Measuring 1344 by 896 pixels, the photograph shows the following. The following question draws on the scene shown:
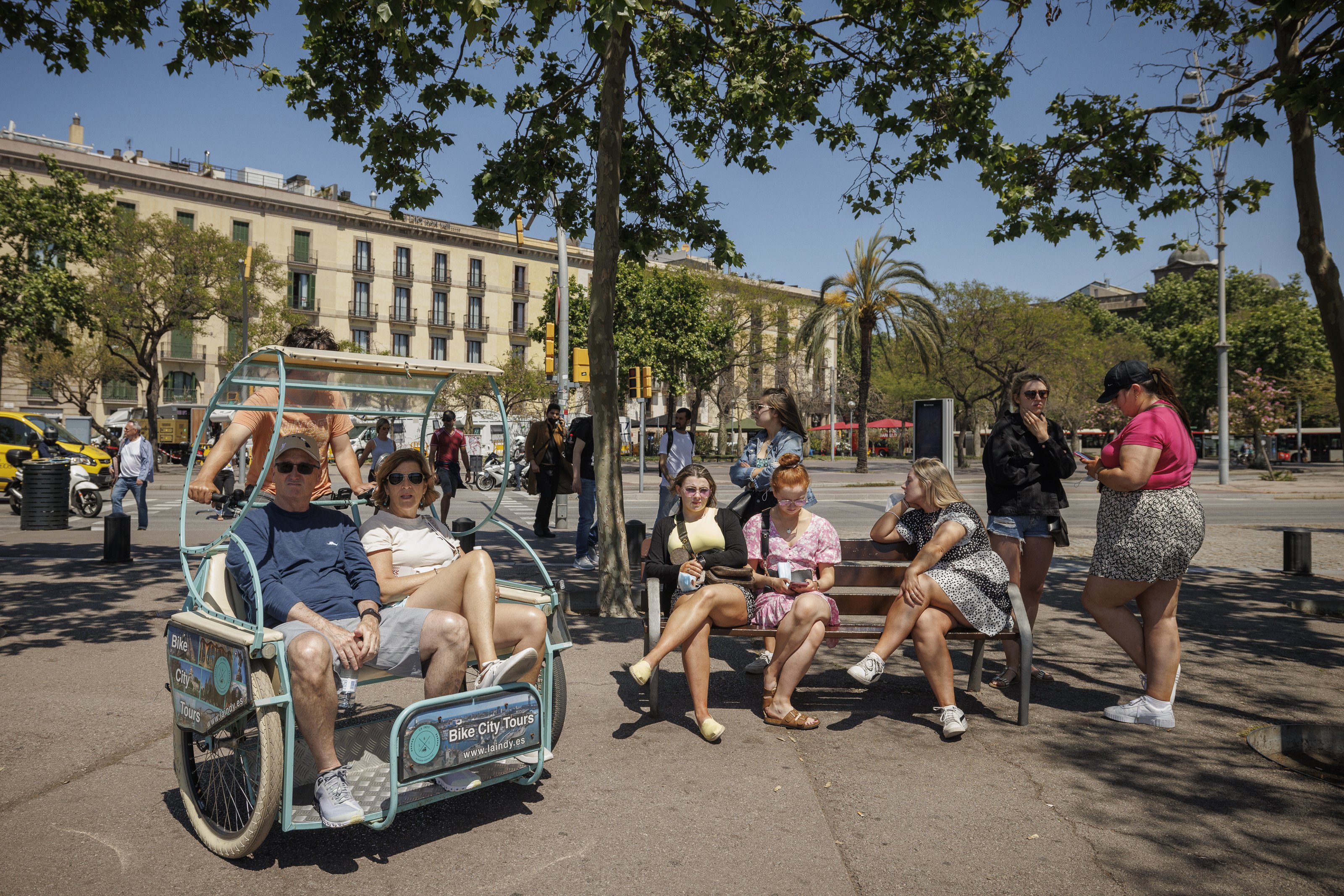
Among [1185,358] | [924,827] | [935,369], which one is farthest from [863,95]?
[1185,358]

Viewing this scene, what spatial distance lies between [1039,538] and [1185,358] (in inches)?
2170

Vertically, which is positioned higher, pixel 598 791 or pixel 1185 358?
pixel 1185 358

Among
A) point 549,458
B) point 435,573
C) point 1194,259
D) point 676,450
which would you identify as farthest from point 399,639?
point 1194,259

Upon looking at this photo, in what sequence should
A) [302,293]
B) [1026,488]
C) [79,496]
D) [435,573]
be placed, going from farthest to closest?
1. [302,293]
2. [79,496]
3. [1026,488]
4. [435,573]

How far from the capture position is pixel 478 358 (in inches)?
2650

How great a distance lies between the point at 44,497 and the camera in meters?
14.1

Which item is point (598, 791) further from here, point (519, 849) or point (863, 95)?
point (863, 95)

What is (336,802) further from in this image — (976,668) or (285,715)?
(976,668)

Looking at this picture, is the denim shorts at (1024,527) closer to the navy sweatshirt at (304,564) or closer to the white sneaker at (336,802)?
the navy sweatshirt at (304,564)

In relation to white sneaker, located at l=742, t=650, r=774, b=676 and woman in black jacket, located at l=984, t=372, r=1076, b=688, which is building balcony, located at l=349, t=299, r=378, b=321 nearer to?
white sneaker, located at l=742, t=650, r=774, b=676

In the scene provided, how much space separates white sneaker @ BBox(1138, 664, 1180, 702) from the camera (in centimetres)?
491

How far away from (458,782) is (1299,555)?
33.7ft

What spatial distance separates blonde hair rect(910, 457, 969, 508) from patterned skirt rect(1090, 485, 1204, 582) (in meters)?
0.78

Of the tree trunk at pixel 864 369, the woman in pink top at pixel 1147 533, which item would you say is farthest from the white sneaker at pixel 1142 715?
the tree trunk at pixel 864 369
